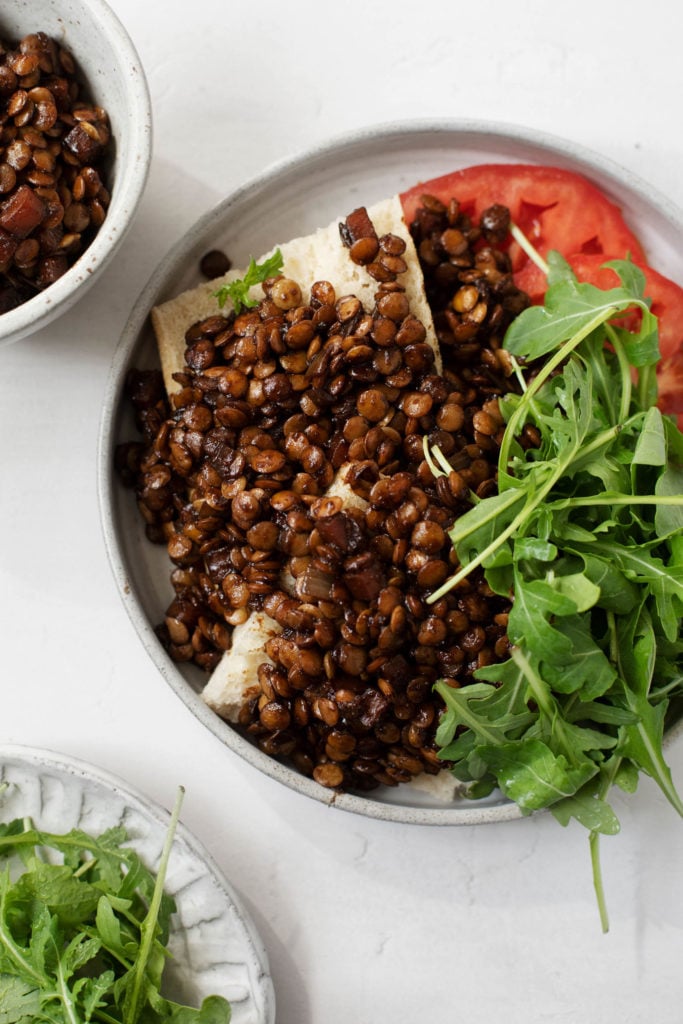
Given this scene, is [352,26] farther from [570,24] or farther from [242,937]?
[242,937]

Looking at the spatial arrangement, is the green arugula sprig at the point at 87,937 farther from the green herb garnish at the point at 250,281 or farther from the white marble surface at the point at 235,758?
the green herb garnish at the point at 250,281

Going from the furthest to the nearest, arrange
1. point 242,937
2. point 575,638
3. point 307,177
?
point 307,177
point 242,937
point 575,638

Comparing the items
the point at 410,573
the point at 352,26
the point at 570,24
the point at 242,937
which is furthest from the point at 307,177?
the point at 242,937

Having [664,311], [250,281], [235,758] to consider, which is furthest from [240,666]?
[664,311]

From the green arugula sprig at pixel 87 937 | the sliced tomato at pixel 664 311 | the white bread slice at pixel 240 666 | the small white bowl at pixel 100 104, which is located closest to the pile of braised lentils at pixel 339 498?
the white bread slice at pixel 240 666

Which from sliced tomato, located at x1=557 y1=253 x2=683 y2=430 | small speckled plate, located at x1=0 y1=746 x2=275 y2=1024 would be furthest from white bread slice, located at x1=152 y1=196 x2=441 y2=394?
small speckled plate, located at x1=0 y1=746 x2=275 y2=1024

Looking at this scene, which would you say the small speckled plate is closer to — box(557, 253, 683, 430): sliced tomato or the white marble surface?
the white marble surface
